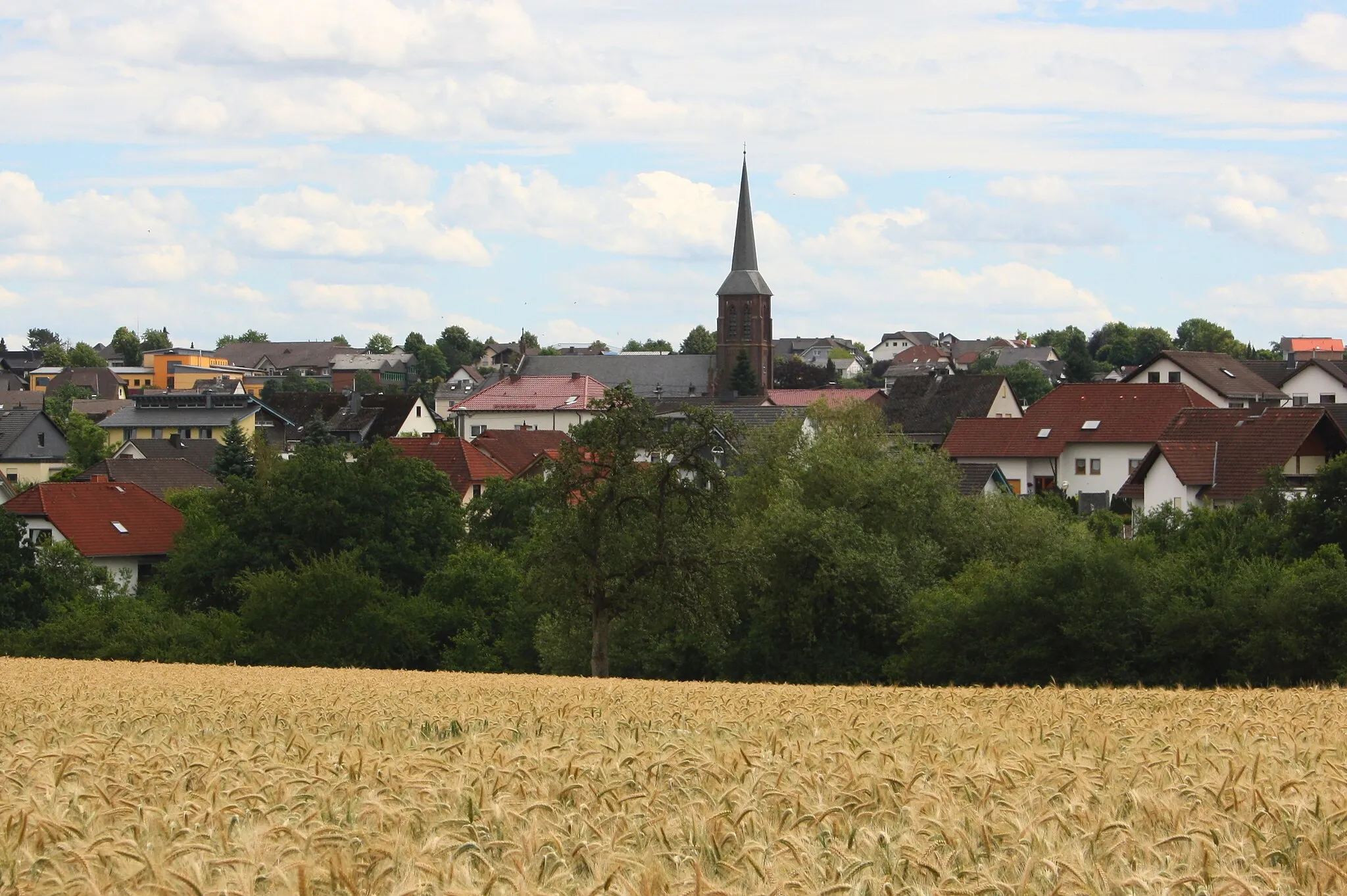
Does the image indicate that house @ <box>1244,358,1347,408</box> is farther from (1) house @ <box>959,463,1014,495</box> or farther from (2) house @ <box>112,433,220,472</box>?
(2) house @ <box>112,433,220,472</box>

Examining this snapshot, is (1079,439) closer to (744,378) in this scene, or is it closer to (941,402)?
(941,402)

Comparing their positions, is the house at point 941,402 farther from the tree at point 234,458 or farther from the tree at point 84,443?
the tree at point 84,443

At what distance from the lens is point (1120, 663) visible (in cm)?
3353

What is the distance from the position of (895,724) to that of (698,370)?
571ft

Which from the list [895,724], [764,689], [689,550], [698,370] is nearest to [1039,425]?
[689,550]

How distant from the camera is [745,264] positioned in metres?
172

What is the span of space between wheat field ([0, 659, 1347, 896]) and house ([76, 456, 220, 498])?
80339 millimetres

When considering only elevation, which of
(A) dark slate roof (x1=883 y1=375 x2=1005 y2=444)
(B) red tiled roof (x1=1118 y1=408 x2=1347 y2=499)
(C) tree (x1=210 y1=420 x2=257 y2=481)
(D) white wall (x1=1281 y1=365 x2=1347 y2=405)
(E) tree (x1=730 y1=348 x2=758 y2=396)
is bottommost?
(C) tree (x1=210 y1=420 x2=257 y2=481)

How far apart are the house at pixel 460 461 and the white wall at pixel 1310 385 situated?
52.2 metres

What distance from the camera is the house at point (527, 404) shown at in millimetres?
157000

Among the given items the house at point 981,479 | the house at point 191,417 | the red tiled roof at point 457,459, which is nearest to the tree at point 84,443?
the house at point 191,417

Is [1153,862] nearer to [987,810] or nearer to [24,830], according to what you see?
[987,810]

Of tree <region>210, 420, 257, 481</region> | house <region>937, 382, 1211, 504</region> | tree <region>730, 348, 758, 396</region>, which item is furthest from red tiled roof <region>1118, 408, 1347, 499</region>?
tree <region>730, 348, 758, 396</region>

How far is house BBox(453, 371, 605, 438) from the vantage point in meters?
157
